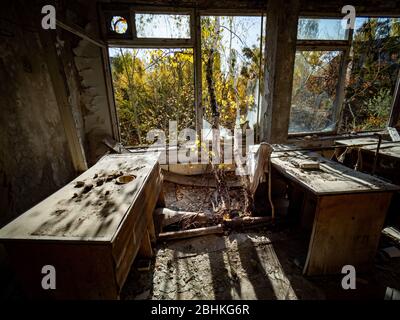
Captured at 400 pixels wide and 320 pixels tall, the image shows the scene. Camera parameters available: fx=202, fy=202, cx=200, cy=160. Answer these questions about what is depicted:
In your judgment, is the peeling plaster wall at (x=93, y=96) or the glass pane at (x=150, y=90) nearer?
the peeling plaster wall at (x=93, y=96)

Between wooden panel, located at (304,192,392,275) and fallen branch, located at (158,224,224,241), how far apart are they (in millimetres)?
1023

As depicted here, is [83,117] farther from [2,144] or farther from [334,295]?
[334,295]

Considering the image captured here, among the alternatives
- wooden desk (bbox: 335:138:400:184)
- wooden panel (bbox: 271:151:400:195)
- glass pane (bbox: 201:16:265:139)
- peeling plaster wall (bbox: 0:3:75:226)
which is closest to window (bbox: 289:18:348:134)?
glass pane (bbox: 201:16:265:139)

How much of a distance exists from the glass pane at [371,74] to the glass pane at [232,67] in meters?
1.94

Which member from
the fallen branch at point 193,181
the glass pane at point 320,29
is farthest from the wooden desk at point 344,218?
the glass pane at point 320,29

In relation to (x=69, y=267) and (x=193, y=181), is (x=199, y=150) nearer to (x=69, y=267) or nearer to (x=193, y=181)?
A: (x=193, y=181)

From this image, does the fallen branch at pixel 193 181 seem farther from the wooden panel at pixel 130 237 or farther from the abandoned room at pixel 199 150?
the wooden panel at pixel 130 237

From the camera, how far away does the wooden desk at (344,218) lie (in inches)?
68.6

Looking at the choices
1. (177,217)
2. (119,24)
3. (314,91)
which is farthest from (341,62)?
(177,217)

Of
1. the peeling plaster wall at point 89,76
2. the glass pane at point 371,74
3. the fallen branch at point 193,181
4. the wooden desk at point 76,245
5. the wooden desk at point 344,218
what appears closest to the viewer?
the wooden desk at point 76,245

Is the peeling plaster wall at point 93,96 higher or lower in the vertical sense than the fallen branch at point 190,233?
higher

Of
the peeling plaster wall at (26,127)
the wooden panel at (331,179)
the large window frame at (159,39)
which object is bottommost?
the wooden panel at (331,179)

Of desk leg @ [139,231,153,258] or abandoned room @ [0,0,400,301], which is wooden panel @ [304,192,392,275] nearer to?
abandoned room @ [0,0,400,301]

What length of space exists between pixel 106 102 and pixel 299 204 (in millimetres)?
3521
